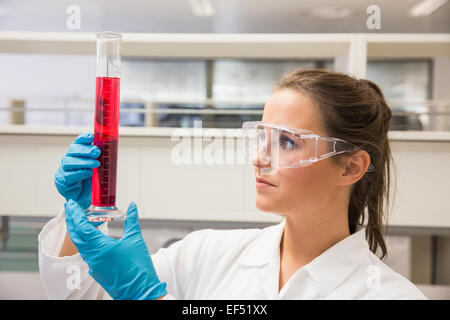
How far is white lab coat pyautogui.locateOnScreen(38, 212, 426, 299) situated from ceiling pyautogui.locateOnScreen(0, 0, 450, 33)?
633 millimetres

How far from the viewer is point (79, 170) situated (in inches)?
31.7

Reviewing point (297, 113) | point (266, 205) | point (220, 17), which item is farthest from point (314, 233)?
point (220, 17)

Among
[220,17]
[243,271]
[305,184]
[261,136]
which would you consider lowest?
[243,271]

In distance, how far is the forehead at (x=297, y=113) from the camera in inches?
31.6

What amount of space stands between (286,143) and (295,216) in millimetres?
195

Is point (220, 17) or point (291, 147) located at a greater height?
point (220, 17)

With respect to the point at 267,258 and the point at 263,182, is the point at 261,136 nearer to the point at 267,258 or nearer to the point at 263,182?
the point at 263,182

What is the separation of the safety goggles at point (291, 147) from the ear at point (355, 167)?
0.08 ft

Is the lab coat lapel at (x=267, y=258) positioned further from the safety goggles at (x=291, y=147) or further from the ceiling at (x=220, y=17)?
the ceiling at (x=220, y=17)

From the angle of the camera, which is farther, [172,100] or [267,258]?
[172,100]

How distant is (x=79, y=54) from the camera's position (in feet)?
4.33

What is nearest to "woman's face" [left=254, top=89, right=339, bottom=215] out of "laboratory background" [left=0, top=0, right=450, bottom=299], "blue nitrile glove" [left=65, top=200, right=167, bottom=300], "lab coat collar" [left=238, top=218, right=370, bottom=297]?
"lab coat collar" [left=238, top=218, right=370, bottom=297]

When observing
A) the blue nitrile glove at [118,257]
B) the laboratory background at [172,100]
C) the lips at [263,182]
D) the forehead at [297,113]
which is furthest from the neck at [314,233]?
the laboratory background at [172,100]

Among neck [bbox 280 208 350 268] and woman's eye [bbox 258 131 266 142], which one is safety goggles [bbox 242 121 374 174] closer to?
woman's eye [bbox 258 131 266 142]
